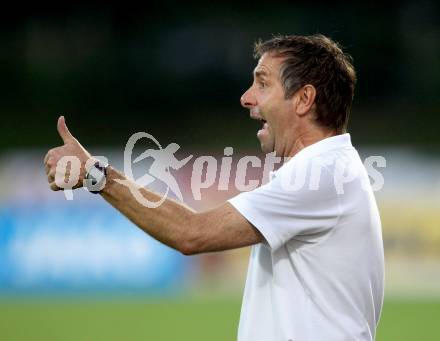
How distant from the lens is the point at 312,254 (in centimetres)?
379

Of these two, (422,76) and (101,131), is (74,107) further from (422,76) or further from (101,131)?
(422,76)

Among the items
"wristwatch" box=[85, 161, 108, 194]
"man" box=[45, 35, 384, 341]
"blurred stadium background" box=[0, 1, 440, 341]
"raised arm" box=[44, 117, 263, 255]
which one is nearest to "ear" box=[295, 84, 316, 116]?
"man" box=[45, 35, 384, 341]

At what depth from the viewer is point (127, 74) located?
823 inches

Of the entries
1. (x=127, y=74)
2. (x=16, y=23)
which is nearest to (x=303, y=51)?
(x=127, y=74)

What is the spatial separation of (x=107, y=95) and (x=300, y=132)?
16.7 m

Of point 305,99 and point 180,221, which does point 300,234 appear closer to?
point 180,221

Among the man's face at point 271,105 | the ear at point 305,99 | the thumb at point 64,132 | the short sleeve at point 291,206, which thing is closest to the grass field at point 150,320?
the man's face at point 271,105

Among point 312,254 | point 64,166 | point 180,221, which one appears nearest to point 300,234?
point 312,254

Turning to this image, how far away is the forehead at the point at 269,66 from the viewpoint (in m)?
4.10

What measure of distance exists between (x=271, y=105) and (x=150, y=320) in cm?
717

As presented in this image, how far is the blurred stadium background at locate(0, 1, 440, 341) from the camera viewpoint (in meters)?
11.6

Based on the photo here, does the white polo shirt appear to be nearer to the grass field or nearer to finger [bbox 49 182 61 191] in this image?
finger [bbox 49 182 61 191]

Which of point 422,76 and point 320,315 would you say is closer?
point 320,315

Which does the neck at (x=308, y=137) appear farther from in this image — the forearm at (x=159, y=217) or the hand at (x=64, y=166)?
the hand at (x=64, y=166)
